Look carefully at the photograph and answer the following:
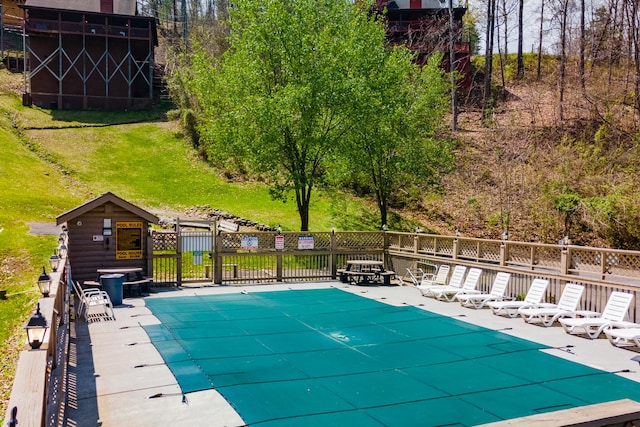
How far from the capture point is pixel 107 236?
15.7 meters

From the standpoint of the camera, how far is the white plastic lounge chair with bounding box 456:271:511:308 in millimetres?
13839

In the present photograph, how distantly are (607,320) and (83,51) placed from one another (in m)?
41.4

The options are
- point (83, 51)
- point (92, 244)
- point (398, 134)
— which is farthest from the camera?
point (83, 51)

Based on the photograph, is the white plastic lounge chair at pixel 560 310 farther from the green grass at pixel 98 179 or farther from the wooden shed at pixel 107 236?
the green grass at pixel 98 179

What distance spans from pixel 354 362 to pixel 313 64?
606 inches

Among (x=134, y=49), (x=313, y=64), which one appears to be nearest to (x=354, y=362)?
(x=313, y=64)

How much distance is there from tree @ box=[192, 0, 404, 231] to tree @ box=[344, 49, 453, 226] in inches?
33.1

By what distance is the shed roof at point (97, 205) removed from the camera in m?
14.7

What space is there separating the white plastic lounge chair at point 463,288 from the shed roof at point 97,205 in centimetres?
867

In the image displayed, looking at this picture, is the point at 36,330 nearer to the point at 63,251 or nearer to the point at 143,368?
the point at 143,368

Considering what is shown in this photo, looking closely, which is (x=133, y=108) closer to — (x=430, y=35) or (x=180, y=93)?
(x=180, y=93)

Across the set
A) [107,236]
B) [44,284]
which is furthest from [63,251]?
[44,284]

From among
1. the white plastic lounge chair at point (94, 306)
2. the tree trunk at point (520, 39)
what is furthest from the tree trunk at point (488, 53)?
the white plastic lounge chair at point (94, 306)

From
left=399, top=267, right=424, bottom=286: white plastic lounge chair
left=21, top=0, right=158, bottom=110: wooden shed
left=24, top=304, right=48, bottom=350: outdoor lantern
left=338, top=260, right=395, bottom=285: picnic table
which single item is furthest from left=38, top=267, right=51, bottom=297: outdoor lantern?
left=21, top=0, right=158, bottom=110: wooden shed
